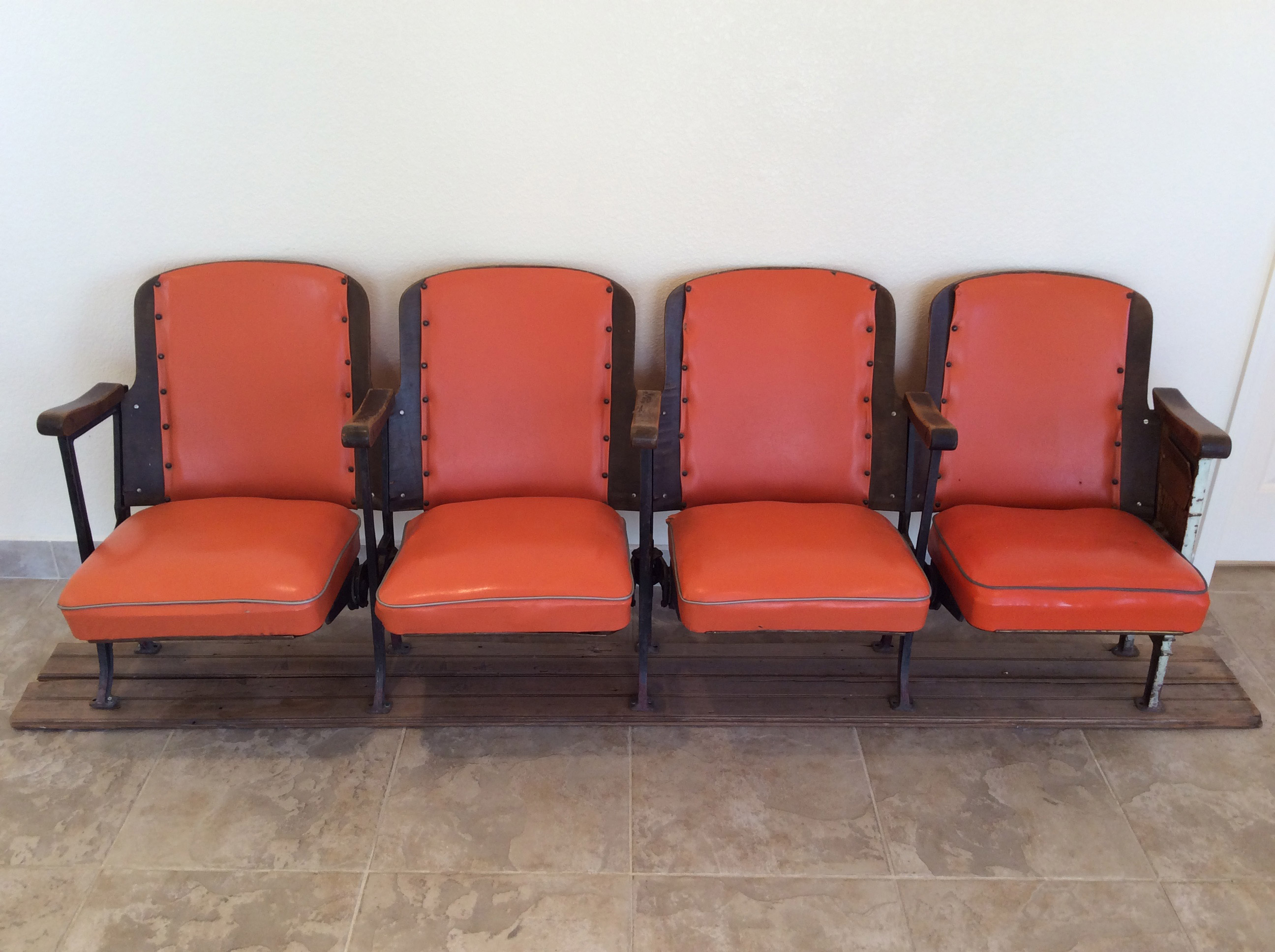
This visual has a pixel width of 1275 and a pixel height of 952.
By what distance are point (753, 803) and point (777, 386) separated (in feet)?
3.51

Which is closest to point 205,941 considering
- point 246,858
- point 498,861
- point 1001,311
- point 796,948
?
point 246,858

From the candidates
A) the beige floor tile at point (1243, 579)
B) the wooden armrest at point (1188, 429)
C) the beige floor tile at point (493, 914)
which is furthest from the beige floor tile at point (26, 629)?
the beige floor tile at point (1243, 579)

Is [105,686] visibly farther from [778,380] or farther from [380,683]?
[778,380]

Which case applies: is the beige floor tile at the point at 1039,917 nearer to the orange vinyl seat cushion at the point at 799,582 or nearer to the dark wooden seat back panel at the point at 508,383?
the orange vinyl seat cushion at the point at 799,582

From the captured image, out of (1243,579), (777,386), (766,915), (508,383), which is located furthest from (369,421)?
(1243,579)

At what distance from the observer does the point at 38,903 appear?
1.86 m

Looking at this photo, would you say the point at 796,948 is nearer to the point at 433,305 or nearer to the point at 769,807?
the point at 769,807

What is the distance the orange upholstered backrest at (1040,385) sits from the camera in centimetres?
245

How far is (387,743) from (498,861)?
1.61 ft

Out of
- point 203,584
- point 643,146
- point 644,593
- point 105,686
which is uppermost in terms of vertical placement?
point 643,146

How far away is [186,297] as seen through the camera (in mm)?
2428

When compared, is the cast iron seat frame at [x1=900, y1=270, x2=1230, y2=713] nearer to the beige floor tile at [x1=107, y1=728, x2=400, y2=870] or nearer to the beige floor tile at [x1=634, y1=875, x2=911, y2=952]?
the beige floor tile at [x1=634, y1=875, x2=911, y2=952]

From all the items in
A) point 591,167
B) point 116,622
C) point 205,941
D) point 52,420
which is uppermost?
point 591,167

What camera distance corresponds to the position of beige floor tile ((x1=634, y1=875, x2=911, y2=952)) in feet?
5.90
